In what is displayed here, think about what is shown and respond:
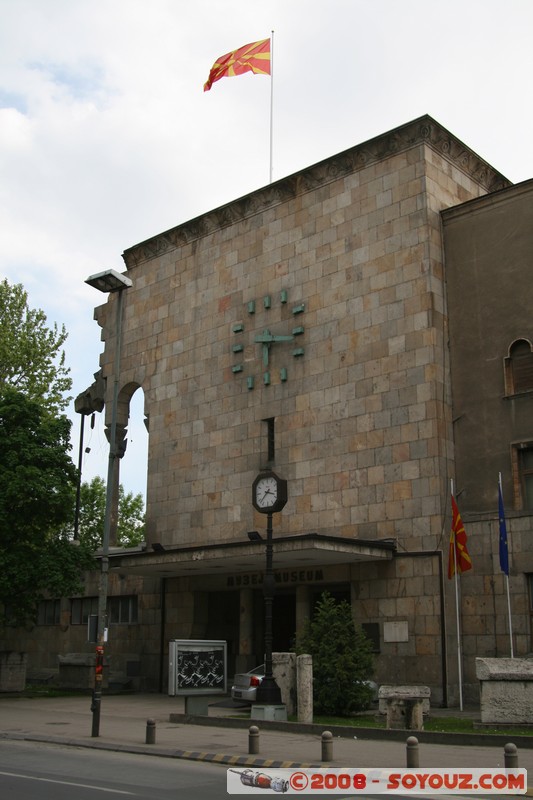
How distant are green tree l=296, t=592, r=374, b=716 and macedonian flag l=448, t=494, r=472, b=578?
3490 mm

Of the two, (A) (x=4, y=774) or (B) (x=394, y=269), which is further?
(B) (x=394, y=269)

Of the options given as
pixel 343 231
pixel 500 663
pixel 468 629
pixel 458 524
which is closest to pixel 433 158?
pixel 343 231

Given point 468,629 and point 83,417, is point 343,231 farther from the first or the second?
point 83,417

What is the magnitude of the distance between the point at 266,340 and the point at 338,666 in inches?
545

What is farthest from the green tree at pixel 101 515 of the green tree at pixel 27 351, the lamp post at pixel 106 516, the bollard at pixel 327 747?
the bollard at pixel 327 747

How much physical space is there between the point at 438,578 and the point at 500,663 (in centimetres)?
754

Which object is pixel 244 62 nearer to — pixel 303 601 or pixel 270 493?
pixel 270 493

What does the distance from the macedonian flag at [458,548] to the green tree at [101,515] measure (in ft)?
144

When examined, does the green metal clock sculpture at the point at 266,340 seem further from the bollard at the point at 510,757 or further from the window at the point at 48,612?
the bollard at the point at 510,757

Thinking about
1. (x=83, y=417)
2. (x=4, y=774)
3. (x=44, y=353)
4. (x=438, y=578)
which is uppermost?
(x=44, y=353)

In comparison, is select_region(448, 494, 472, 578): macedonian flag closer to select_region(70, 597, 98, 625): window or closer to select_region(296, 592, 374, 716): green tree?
select_region(296, 592, 374, 716): green tree

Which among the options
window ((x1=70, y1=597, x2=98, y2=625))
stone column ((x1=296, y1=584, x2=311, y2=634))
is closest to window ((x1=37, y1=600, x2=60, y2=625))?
window ((x1=70, y1=597, x2=98, y2=625))

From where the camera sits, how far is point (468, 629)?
2705cm

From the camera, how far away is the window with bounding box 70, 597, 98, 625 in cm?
3919
